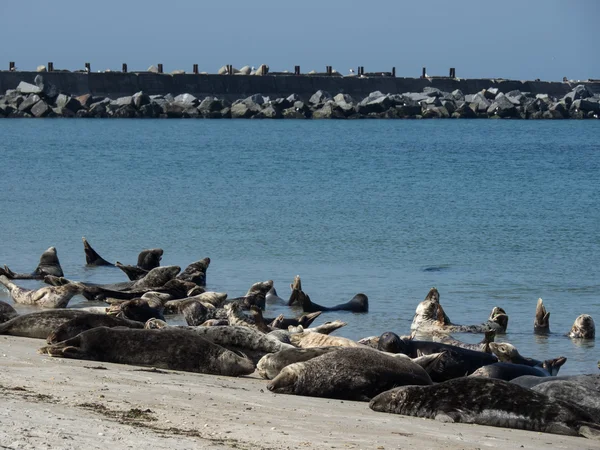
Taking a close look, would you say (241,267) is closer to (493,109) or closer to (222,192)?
(222,192)

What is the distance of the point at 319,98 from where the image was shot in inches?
2825

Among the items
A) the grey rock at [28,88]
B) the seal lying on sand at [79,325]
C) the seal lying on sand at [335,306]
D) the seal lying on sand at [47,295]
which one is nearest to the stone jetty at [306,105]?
the grey rock at [28,88]

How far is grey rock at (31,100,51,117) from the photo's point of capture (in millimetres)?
63344

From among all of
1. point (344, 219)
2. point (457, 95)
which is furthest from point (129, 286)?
point (457, 95)

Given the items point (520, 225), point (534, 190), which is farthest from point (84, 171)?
point (520, 225)

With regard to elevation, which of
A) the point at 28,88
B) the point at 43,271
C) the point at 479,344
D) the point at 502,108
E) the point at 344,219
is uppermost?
the point at 28,88

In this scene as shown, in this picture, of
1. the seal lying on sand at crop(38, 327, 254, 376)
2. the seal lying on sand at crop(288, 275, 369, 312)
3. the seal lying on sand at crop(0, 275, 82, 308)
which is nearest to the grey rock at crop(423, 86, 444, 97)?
the seal lying on sand at crop(288, 275, 369, 312)

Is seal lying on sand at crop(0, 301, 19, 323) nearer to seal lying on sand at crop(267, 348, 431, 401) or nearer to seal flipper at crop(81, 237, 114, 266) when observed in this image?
seal lying on sand at crop(267, 348, 431, 401)

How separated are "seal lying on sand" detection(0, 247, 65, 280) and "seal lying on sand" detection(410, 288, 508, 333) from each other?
5.25 metres

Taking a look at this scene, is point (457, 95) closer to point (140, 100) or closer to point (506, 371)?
point (140, 100)

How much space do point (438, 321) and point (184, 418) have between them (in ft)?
18.4

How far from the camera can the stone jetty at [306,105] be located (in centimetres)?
6438

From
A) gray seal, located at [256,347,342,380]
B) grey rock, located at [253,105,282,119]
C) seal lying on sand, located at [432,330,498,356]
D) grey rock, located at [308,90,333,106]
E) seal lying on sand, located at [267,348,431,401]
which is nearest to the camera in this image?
seal lying on sand, located at [267,348,431,401]

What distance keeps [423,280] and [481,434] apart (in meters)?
8.50
